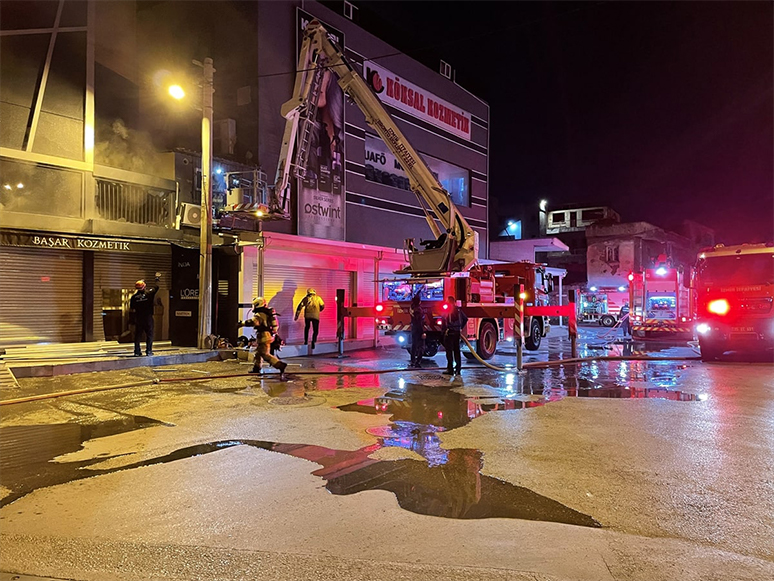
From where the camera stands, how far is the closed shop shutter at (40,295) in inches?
475

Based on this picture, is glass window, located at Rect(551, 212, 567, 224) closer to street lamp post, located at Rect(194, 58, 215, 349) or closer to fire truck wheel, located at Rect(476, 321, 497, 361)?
fire truck wheel, located at Rect(476, 321, 497, 361)

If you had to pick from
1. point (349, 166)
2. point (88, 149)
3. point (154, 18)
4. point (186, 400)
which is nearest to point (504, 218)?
point (349, 166)

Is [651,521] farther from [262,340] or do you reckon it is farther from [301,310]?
[301,310]

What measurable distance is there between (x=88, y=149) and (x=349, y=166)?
8385mm

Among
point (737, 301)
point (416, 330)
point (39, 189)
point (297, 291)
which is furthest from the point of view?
point (297, 291)

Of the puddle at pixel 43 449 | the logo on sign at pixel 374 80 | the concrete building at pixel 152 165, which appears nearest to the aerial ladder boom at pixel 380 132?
the concrete building at pixel 152 165

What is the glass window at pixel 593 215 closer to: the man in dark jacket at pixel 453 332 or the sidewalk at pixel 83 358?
the man in dark jacket at pixel 453 332

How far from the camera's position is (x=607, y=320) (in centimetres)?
3325

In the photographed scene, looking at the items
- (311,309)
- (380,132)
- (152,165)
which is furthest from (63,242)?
(380,132)

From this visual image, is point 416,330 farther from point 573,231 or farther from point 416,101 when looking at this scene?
point 573,231

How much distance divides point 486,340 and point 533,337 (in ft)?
10.5

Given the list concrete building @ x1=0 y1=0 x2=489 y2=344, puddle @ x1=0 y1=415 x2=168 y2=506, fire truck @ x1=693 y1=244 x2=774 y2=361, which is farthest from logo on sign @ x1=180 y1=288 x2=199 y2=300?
fire truck @ x1=693 y1=244 x2=774 y2=361

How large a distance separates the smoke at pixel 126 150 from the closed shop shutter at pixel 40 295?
253 cm

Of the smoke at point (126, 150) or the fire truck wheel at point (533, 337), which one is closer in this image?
the smoke at point (126, 150)
